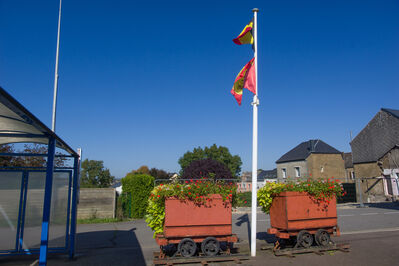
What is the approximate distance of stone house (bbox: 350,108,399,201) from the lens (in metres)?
25.8

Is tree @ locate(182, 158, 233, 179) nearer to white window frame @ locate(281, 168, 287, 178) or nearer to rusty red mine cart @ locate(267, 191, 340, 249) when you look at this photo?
white window frame @ locate(281, 168, 287, 178)

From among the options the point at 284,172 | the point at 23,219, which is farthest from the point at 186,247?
the point at 284,172

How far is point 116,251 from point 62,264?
4.92 feet

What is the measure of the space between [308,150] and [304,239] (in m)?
34.2

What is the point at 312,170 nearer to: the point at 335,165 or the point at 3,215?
the point at 335,165

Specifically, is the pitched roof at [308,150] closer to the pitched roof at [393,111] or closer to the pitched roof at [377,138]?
the pitched roof at [377,138]

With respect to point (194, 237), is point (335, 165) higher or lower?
higher

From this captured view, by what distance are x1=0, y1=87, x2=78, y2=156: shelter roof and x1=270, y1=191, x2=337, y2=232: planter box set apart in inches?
217

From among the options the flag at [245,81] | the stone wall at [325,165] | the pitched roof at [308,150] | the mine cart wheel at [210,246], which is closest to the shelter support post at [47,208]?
the mine cart wheel at [210,246]

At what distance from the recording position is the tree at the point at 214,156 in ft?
171

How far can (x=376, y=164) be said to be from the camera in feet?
91.4

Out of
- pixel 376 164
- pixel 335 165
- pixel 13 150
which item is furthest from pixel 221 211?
pixel 335 165

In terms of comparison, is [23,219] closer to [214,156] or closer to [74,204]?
[74,204]

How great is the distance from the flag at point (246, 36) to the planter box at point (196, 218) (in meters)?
4.46
